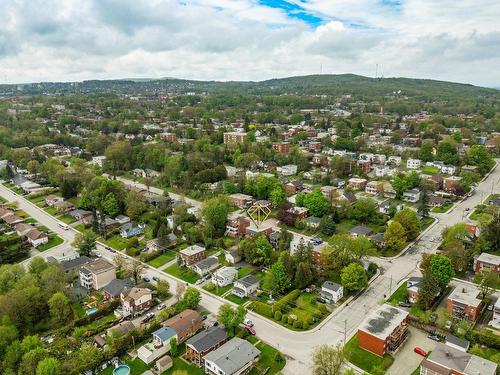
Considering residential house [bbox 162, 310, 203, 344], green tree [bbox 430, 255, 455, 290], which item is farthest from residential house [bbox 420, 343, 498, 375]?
residential house [bbox 162, 310, 203, 344]

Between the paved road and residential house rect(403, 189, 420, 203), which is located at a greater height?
residential house rect(403, 189, 420, 203)

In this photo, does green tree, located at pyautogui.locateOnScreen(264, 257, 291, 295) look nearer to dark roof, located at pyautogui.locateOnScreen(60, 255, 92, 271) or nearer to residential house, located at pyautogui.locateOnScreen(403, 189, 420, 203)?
dark roof, located at pyautogui.locateOnScreen(60, 255, 92, 271)

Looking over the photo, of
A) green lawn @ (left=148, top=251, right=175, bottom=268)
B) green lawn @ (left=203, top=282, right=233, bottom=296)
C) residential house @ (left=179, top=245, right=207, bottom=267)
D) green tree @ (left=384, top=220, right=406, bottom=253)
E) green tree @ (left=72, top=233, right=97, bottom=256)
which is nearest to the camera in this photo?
green lawn @ (left=203, top=282, right=233, bottom=296)

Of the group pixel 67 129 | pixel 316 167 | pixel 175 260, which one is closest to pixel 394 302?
pixel 175 260

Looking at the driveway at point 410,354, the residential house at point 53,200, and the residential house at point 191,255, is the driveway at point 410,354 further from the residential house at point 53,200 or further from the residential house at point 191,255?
the residential house at point 53,200

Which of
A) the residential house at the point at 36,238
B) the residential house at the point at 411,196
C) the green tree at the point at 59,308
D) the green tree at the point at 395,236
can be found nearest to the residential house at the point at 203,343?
the green tree at the point at 59,308

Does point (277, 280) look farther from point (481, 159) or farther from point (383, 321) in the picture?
point (481, 159)

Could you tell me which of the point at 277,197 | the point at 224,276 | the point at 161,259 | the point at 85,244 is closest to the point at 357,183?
the point at 277,197
